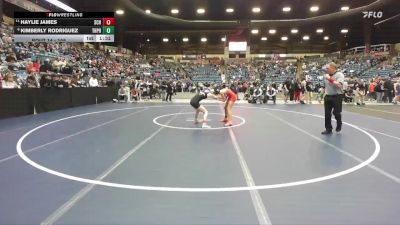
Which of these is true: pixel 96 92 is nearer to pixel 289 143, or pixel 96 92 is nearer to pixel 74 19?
pixel 74 19

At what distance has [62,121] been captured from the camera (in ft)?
37.2

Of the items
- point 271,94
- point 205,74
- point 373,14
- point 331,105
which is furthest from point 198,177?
point 205,74

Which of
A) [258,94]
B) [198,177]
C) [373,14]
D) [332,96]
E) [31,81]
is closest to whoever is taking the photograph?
[198,177]

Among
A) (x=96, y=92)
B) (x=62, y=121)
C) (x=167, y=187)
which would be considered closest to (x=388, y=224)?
(x=167, y=187)

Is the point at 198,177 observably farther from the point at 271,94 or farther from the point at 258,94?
the point at 271,94

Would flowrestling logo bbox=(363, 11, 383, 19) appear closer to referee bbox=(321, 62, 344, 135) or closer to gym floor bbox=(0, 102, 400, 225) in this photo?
referee bbox=(321, 62, 344, 135)

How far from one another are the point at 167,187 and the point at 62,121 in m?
7.87
